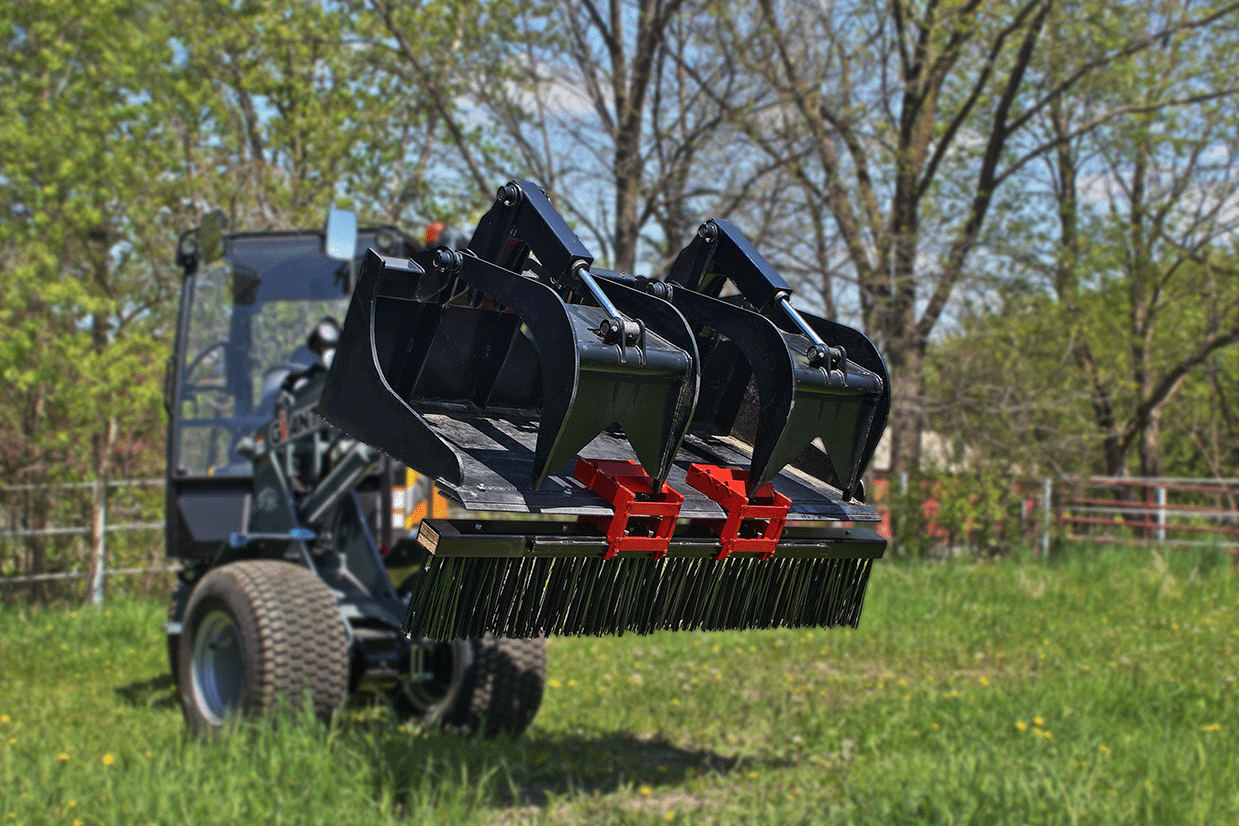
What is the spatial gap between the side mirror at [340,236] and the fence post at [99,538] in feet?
21.1

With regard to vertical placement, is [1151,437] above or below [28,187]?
below

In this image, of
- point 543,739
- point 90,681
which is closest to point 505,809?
point 543,739

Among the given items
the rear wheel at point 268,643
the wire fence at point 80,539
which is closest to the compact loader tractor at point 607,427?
the rear wheel at point 268,643

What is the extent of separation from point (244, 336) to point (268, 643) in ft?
6.88

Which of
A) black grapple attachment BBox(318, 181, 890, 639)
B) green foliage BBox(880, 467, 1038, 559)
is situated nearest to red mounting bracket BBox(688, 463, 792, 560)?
black grapple attachment BBox(318, 181, 890, 639)

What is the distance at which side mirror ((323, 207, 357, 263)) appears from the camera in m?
4.09

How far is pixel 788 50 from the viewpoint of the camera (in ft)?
35.9

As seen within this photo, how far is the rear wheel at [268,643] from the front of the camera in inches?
173

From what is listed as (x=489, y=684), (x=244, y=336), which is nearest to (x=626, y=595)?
(x=489, y=684)

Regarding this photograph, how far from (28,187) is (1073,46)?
11.2 meters

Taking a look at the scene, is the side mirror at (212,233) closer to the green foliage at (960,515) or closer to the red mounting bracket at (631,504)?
the red mounting bracket at (631,504)

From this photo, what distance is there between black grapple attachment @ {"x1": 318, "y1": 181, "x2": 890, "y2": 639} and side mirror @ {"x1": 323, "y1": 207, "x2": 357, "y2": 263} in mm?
1543

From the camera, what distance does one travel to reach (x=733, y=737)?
5.24 m

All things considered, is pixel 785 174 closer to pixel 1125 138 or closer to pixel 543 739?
pixel 1125 138
